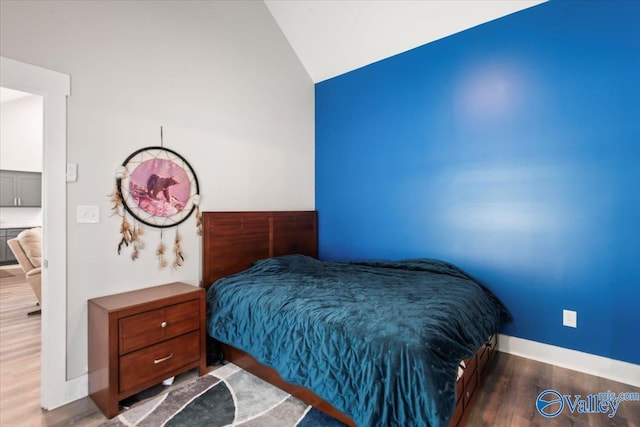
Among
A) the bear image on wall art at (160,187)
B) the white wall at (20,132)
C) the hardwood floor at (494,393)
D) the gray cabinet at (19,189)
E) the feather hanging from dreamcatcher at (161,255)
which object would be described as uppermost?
the white wall at (20,132)

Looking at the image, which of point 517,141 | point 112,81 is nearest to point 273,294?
point 112,81

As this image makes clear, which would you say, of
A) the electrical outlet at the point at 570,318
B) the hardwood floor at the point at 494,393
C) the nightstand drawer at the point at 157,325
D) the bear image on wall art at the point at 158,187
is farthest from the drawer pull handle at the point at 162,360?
the electrical outlet at the point at 570,318

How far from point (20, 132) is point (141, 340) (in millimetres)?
6731

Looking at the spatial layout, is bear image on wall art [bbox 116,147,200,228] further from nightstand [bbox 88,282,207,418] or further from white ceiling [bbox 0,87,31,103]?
white ceiling [bbox 0,87,31,103]

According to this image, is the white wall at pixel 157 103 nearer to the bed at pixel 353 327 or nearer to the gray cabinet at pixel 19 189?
the bed at pixel 353 327

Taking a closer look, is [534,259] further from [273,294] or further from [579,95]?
[273,294]

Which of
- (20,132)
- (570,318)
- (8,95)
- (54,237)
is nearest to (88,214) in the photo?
(54,237)

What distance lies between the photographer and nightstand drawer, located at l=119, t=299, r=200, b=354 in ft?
6.11

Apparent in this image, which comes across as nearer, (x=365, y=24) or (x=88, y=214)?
(x=88, y=214)

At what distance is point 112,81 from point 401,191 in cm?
267

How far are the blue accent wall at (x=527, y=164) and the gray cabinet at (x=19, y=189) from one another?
7107 mm

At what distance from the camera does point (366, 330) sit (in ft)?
4.99

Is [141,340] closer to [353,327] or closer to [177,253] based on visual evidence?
[177,253]

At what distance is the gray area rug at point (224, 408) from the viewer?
174 cm
